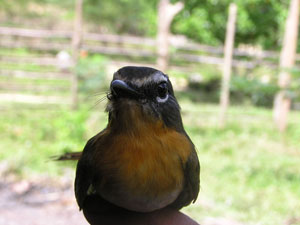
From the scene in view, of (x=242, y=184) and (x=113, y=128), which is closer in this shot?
(x=113, y=128)

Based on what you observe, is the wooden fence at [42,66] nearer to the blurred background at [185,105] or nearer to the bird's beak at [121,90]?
the blurred background at [185,105]

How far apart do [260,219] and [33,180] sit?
9.07ft

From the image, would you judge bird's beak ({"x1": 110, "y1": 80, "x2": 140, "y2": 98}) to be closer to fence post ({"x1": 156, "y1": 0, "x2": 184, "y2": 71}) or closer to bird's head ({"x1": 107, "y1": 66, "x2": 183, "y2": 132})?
bird's head ({"x1": 107, "y1": 66, "x2": 183, "y2": 132})

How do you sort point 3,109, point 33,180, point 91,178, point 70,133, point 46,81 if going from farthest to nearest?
point 46,81
point 3,109
point 70,133
point 33,180
point 91,178

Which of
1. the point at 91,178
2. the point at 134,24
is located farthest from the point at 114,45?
the point at 91,178

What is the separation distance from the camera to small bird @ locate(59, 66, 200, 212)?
1213 mm

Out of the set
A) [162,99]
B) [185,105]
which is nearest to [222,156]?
[185,105]

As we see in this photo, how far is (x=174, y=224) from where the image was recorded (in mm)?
1370

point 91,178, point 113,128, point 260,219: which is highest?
point 113,128

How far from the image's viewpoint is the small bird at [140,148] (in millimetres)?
1213

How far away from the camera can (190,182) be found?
148 cm

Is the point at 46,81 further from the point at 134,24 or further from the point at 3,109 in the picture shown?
the point at 134,24

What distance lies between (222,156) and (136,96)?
5.13 m

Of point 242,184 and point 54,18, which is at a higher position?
point 54,18
